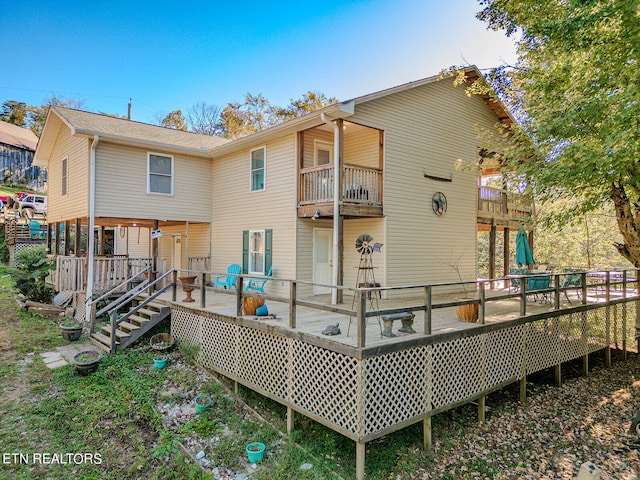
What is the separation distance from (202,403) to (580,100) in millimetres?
9309

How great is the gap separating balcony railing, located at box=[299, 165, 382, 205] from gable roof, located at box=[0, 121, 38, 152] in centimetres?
3501

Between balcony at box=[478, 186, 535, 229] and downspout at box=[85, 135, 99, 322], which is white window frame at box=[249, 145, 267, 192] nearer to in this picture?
downspout at box=[85, 135, 99, 322]

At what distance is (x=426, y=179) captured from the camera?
438 inches

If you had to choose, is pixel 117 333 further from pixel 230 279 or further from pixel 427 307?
pixel 427 307

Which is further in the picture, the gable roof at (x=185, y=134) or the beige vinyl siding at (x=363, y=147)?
the beige vinyl siding at (x=363, y=147)

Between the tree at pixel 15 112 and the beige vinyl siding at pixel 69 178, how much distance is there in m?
34.6

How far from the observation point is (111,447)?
16.3 ft

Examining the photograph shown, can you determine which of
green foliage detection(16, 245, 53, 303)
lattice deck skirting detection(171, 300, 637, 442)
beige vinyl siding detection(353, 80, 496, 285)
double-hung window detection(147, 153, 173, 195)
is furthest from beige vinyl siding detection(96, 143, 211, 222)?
beige vinyl siding detection(353, 80, 496, 285)

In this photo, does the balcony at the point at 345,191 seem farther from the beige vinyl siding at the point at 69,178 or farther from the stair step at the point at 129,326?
the beige vinyl siding at the point at 69,178

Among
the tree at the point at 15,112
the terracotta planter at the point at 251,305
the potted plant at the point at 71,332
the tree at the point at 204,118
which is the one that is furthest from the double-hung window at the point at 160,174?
the tree at the point at 15,112

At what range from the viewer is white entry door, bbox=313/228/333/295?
34.1 feet

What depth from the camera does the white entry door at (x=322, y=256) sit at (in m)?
10.4

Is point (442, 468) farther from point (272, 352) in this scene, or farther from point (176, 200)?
point (176, 200)

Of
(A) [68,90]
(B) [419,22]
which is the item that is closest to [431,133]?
(B) [419,22]
